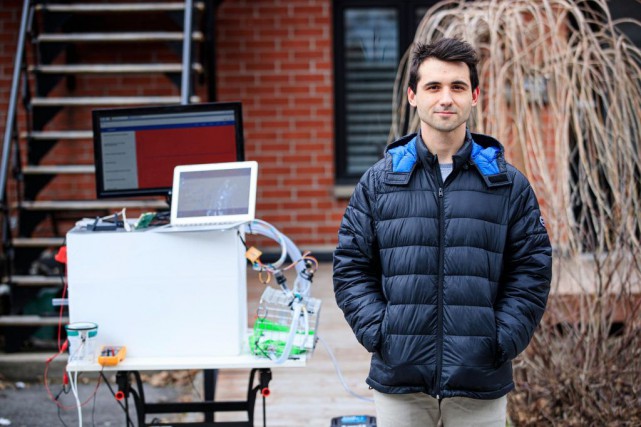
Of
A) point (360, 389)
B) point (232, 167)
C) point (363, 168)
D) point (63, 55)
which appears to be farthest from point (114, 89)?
point (232, 167)

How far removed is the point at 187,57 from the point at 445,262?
340cm

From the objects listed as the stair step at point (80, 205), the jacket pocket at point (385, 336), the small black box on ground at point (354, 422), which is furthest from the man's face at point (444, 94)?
the stair step at point (80, 205)

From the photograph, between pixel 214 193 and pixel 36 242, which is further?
pixel 36 242

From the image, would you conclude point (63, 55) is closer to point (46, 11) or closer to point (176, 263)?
point (46, 11)

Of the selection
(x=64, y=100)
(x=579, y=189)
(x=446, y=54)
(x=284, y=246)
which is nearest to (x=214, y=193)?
(x=284, y=246)

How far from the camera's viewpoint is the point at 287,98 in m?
7.43

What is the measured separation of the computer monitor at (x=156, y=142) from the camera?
3.68 m

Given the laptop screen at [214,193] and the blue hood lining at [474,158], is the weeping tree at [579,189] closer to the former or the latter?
the laptop screen at [214,193]

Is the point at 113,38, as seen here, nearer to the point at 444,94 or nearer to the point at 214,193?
the point at 214,193

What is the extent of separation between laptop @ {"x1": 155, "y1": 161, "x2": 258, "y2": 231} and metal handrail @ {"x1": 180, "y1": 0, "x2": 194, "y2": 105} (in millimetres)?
2036

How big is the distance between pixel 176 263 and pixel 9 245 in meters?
2.63

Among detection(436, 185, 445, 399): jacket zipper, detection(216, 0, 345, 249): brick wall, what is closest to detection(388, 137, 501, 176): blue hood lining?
detection(436, 185, 445, 399): jacket zipper

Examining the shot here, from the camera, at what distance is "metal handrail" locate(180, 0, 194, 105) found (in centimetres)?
542

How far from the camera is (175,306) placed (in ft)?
10.8
